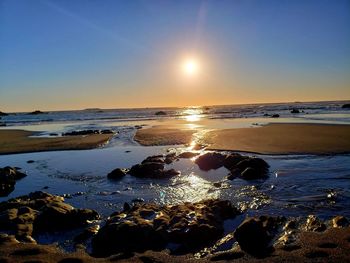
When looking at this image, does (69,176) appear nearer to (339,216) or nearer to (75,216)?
(75,216)

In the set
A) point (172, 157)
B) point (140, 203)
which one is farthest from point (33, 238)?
point (172, 157)

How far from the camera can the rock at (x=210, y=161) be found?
66.8 feet

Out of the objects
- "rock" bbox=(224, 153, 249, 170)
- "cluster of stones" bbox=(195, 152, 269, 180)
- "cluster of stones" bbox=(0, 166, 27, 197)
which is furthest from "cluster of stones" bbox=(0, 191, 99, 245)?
"rock" bbox=(224, 153, 249, 170)

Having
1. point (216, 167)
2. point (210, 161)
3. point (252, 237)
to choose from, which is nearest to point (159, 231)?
point (252, 237)

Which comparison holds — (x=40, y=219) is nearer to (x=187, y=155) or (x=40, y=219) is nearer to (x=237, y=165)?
(x=237, y=165)

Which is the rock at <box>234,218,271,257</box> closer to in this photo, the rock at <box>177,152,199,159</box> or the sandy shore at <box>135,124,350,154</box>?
the rock at <box>177,152,199,159</box>

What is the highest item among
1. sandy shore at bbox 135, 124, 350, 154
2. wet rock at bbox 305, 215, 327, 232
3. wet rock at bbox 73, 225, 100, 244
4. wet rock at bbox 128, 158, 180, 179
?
sandy shore at bbox 135, 124, 350, 154

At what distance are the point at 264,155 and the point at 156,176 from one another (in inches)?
321

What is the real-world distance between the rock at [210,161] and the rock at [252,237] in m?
10.6

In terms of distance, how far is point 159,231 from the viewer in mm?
9906

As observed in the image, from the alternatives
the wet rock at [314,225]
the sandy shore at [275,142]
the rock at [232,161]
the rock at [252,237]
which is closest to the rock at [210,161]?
the rock at [232,161]

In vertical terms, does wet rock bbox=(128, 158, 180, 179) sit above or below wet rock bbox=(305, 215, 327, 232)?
above

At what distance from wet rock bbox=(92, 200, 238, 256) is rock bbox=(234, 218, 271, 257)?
0.84 metres

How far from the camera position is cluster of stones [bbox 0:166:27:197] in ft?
56.0
